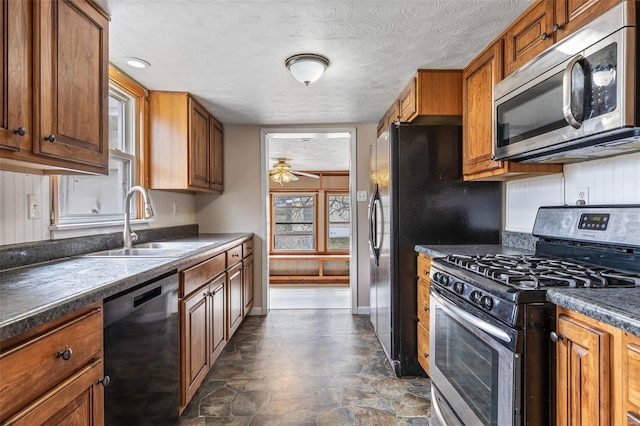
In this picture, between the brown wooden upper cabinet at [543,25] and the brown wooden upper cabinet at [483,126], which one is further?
the brown wooden upper cabinet at [483,126]

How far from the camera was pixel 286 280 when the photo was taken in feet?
19.6

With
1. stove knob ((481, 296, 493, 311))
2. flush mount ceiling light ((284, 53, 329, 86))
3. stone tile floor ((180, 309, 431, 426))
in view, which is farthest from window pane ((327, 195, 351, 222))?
stove knob ((481, 296, 493, 311))

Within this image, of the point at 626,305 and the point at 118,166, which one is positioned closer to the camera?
the point at 626,305

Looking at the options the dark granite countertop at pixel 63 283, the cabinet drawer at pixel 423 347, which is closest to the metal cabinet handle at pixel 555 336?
the cabinet drawer at pixel 423 347

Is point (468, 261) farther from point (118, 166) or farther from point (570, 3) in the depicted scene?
point (118, 166)

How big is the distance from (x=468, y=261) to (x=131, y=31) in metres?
2.14

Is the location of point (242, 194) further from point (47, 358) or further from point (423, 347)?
point (47, 358)

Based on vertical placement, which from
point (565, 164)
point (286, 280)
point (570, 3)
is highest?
point (570, 3)

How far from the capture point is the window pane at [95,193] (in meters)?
1.97

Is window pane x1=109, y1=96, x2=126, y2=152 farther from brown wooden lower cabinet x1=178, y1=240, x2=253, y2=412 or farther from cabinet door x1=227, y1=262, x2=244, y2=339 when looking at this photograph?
cabinet door x1=227, y1=262, x2=244, y2=339

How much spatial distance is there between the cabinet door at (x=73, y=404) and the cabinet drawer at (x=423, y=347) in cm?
179

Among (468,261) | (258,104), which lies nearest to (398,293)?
(468,261)

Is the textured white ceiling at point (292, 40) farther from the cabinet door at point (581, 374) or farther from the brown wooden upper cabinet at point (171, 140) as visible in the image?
the cabinet door at point (581, 374)

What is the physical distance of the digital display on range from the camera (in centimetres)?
146
